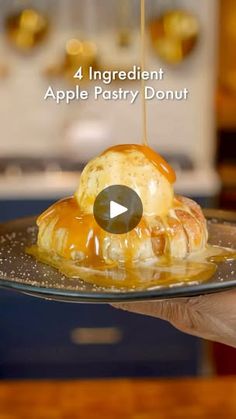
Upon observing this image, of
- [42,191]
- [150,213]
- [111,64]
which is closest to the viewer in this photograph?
[150,213]

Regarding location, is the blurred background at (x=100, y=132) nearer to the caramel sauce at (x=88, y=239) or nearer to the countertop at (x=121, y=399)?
the countertop at (x=121, y=399)

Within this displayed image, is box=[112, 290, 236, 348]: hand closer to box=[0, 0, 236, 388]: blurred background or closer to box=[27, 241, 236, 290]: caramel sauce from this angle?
box=[27, 241, 236, 290]: caramel sauce

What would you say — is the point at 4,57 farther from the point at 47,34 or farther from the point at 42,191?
the point at 42,191

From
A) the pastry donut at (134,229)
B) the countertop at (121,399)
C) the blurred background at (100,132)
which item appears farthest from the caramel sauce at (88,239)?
the blurred background at (100,132)

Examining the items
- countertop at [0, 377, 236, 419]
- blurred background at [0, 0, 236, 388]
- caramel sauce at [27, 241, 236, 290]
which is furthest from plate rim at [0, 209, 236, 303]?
blurred background at [0, 0, 236, 388]

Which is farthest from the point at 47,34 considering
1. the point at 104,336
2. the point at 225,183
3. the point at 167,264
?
the point at 167,264

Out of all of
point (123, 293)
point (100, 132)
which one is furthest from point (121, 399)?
point (100, 132)

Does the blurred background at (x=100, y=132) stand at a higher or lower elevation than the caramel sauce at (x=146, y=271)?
lower
